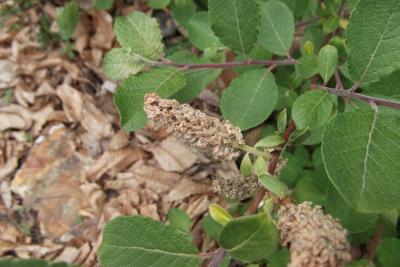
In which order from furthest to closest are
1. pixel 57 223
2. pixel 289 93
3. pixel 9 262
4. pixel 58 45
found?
pixel 58 45 → pixel 57 223 → pixel 289 93 → pixel 9 262

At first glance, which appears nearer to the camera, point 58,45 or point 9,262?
point 9,262

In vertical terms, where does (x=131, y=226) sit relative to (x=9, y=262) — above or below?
below

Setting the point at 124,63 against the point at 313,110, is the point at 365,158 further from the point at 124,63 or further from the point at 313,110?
the point at 124,63

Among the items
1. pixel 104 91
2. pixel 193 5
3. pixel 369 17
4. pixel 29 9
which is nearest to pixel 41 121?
pixel 104 91

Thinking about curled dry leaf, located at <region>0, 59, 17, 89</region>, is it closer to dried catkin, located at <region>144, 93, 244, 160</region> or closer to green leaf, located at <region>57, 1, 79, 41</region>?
green leaf, located at <region>57, 1, 79, 41</region>

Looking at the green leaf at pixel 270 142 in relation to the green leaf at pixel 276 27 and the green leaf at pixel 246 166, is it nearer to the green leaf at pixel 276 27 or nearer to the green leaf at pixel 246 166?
the green leaf at pixel 246 166

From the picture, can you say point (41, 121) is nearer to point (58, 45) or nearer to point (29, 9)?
point (58, 45)
